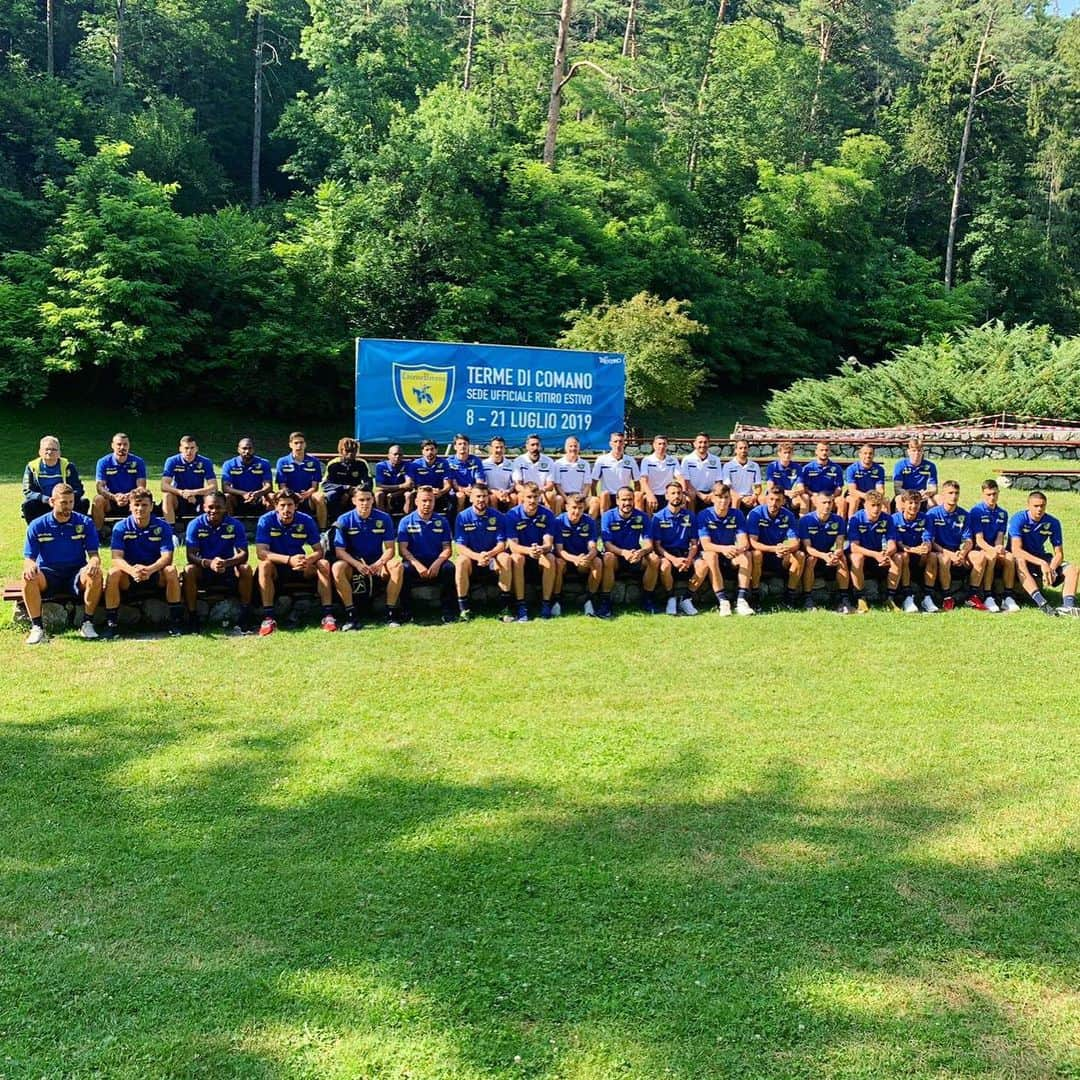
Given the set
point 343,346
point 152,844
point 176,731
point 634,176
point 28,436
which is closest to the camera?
point 152,844

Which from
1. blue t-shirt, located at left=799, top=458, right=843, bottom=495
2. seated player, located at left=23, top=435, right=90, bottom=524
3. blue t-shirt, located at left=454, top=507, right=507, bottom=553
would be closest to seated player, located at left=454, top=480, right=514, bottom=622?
blue t-shirt, located at left=454, top=507, right=507, bottom=553

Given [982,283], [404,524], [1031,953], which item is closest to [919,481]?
[404,524]

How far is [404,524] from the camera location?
8734 mm

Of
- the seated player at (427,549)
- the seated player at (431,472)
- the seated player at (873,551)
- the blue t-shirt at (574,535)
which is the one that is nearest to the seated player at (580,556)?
the blue t-shirt at (574,535)

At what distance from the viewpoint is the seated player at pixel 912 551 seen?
9000mm

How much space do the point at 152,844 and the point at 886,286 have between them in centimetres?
3850

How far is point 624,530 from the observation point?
9070 mm

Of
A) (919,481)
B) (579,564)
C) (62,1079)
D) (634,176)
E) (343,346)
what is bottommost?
(62,1079)

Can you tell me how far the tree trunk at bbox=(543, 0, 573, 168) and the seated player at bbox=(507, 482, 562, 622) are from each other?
2602 centimetres

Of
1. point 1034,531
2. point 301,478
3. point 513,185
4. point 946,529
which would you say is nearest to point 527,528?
point 301,478

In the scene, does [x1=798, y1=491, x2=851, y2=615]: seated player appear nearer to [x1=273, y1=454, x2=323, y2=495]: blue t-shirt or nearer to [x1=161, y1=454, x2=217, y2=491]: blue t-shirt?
[x1=273, y1=454, x2=323, y2=495]: blue t-shirt

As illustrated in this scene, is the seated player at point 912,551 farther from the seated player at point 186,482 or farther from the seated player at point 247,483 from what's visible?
the seated player at point 186,482

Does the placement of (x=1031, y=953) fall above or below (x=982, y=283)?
below

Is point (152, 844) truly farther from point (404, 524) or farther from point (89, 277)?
point (89, 277)
